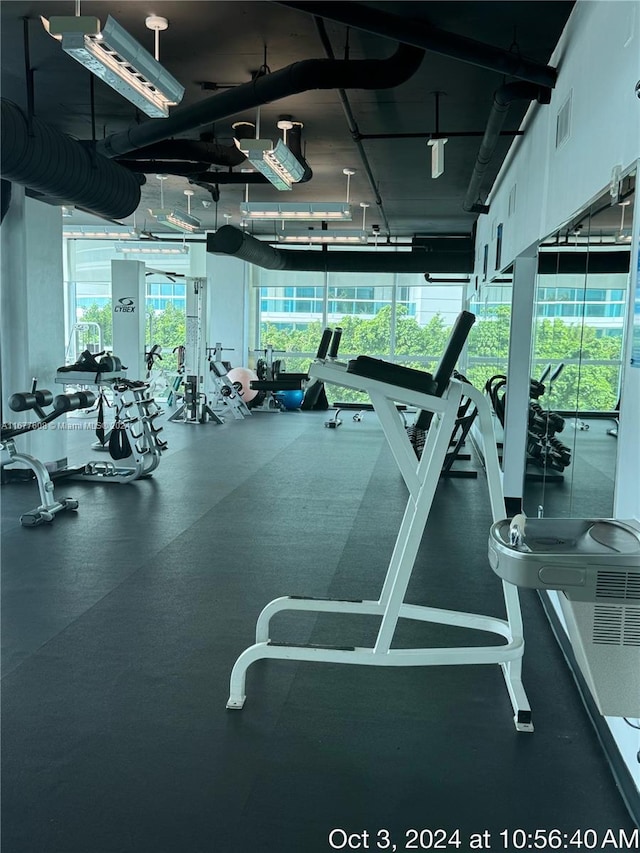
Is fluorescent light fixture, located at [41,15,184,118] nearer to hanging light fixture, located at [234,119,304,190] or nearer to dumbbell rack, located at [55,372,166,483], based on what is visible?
hanging light fixture, located at [234,119,304,190]

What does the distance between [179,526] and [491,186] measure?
5.61 meters

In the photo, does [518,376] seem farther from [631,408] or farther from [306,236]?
[306,236]

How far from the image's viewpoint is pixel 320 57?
16.6 ft

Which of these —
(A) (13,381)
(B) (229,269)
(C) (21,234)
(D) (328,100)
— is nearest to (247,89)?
(D) (328,100)

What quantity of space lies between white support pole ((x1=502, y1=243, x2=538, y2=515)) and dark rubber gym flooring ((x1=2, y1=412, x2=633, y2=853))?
1129 mm

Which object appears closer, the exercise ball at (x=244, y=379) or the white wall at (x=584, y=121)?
the white wall at (x=584, y=121)

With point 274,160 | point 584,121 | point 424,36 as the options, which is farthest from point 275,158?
point 584,121

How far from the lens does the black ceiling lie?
4168mm

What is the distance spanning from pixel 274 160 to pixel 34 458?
3134 mm

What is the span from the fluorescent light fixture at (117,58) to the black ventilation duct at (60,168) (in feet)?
3.11

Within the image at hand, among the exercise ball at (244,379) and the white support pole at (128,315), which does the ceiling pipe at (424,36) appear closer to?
the white support pole at (128,315)

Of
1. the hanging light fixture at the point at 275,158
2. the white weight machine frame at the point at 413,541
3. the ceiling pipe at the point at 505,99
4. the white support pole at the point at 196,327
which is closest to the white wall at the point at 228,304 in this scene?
the white support pole at the point at 196,327

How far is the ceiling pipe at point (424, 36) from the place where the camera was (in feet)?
11.7

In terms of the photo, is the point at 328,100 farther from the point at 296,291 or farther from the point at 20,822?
the point at 296,291
